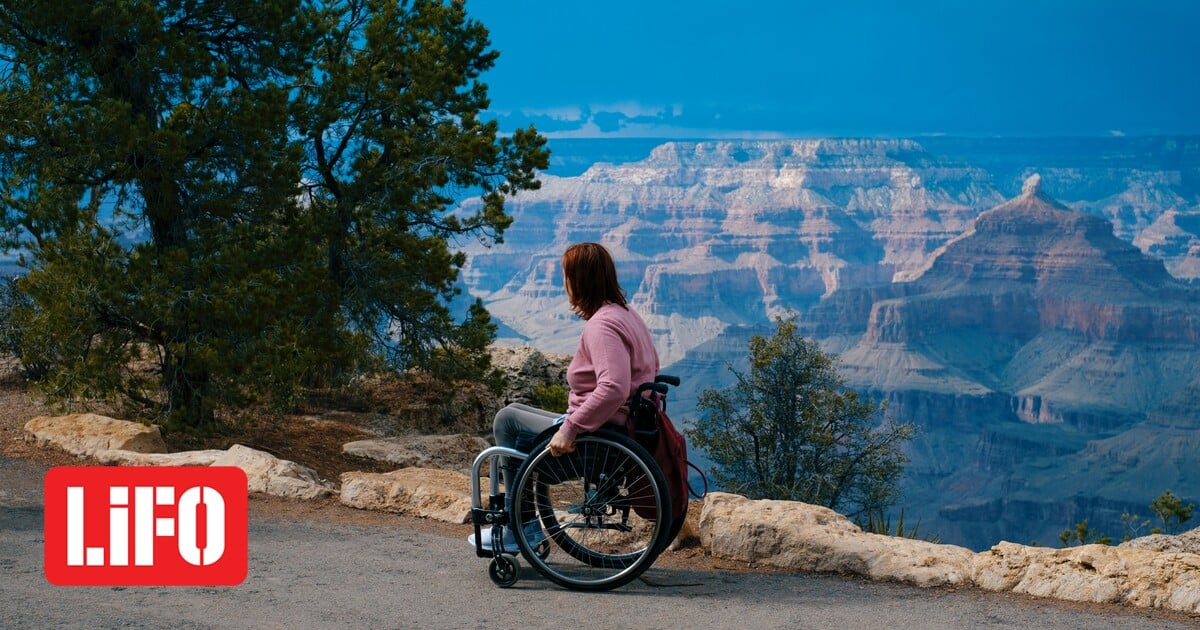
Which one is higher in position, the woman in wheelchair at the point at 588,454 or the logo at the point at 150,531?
the woman in wheelchair at the point at 588,454

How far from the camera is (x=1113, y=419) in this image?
19588cm

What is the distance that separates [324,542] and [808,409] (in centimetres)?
2222

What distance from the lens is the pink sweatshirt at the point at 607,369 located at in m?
5.84

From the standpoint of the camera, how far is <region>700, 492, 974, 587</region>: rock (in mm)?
6527

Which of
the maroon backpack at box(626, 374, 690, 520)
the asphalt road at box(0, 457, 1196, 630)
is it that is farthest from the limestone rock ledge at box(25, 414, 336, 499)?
the maroon backpack at box(626, 374, 690, 520)

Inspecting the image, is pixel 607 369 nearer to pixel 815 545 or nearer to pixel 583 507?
pixel 583 507

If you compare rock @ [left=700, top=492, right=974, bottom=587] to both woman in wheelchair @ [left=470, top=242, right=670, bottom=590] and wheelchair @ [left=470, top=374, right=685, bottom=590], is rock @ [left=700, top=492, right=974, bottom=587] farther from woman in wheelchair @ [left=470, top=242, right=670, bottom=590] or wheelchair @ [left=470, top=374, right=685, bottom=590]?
woman in wheelchair @ [left=470, top=242, right=670, bottom=590]

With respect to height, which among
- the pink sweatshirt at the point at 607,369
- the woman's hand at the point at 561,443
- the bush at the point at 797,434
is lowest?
the bush at the point at 797,434

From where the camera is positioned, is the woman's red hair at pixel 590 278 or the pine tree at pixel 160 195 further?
the pine tree at pixel 160 195

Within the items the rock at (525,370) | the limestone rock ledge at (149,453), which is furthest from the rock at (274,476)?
the rock at (525,370)

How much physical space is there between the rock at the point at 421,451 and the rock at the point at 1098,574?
7567 millimetres

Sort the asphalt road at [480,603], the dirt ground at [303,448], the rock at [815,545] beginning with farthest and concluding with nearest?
the dirt ground at [303,448], the rock at [815,545], the asphalt road at [480,603]

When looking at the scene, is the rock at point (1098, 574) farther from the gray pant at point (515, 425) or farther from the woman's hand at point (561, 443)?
the gray pant at point (515, 425)

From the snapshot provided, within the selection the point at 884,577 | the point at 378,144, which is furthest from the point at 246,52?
the point at 884,577
